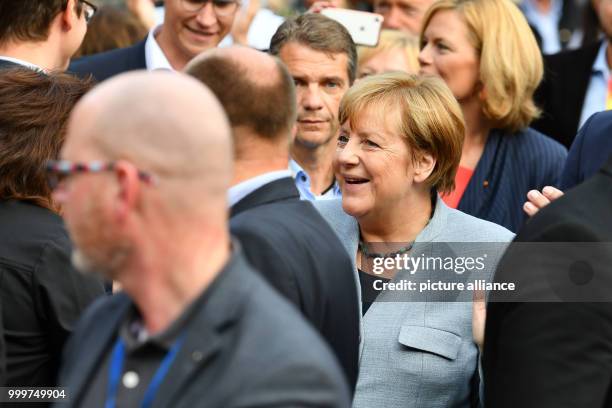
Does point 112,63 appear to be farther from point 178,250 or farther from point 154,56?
point 178,250

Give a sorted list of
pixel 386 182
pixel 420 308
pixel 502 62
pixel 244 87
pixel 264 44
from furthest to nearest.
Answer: pixel 264 44
pixel 502 62
pixel 386 182
pixel 420 308
pixel 244 87

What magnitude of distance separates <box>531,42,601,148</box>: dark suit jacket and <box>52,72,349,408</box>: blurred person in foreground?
449 cm

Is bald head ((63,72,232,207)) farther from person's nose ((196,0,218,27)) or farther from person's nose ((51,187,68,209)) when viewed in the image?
person's nose ((196,0,218,27))

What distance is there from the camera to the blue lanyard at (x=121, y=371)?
2121 millimetres

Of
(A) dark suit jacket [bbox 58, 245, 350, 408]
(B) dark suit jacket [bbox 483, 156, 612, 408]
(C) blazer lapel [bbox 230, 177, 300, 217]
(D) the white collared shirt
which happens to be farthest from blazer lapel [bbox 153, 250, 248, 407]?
(D) the white collared shirt

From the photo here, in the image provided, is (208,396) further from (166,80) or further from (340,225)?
(340,225)

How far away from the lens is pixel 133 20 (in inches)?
277

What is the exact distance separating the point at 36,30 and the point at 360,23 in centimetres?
199

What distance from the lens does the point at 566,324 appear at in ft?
9.77

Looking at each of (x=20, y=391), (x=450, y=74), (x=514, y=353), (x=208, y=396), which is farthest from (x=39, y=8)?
(x=208, y=396)

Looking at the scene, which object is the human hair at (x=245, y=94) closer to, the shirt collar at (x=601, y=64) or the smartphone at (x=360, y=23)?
the smartphone at (x=360, y=23)

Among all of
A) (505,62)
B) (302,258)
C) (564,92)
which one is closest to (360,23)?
(505,62)

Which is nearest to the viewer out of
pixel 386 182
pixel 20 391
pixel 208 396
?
pixel 208 396

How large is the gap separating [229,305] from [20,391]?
61.5 inches
